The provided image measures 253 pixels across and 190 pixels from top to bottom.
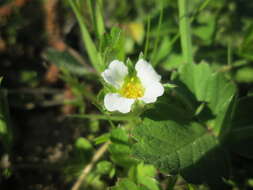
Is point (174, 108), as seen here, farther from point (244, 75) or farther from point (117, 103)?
point (244, 75)

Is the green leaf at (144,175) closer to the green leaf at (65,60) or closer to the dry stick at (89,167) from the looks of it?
the dry stick at (89,167)

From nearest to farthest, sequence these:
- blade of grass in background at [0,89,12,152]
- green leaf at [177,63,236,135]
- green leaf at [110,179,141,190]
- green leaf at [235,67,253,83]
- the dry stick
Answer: green leaf at [110,179,141,190] → green leaf at [177,63,236,135] → blade of grass in background at [0,89,12,152] → the dry stick → green leaf at [235,67,253,83]

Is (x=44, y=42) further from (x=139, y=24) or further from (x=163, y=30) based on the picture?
(x=163, y=30)

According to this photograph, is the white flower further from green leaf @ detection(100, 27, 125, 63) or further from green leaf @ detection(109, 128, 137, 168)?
green leaf @ detection(109, 128, 137, 168)

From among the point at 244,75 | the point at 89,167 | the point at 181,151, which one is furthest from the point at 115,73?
the point at 244,75

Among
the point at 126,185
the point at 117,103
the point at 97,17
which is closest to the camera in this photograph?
the point at 117,103

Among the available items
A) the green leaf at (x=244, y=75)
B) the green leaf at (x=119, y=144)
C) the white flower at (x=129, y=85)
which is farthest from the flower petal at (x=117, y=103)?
the green leaf at (x=244, y=75)

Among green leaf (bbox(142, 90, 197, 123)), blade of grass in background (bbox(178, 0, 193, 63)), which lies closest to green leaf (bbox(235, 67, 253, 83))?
blade of grass in background (bbox(178, 0, 193, 63))
